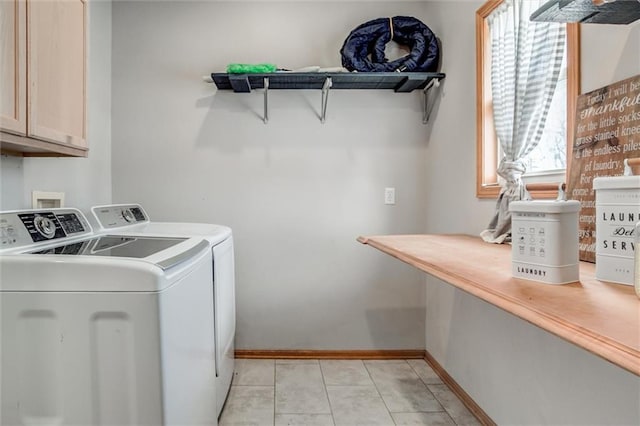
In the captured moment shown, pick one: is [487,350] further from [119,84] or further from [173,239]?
[119,84]

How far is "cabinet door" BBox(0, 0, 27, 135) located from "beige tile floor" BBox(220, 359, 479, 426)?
1.59 metres

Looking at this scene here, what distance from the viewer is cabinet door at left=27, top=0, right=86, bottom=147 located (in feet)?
4.58

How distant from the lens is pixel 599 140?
4.02 feet

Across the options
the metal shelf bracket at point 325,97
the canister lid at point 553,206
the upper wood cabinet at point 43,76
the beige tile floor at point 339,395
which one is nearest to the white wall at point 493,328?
the beige tile floor at point 339,395

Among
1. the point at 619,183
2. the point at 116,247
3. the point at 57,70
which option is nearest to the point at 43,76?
the point at 57,70

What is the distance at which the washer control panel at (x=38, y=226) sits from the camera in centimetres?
129

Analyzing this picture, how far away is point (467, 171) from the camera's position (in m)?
2.18

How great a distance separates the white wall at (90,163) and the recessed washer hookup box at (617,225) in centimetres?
224

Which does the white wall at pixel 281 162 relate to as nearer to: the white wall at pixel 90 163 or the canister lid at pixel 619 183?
the white wall at pixel 90 163

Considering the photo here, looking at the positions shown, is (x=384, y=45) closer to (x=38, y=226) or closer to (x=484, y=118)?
(x=484, y=118)

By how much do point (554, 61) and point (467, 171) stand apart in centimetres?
79

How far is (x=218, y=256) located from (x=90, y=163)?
3.98ft

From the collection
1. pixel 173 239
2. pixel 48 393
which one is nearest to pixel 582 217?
pixel 173 239

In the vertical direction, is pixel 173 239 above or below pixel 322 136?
below
